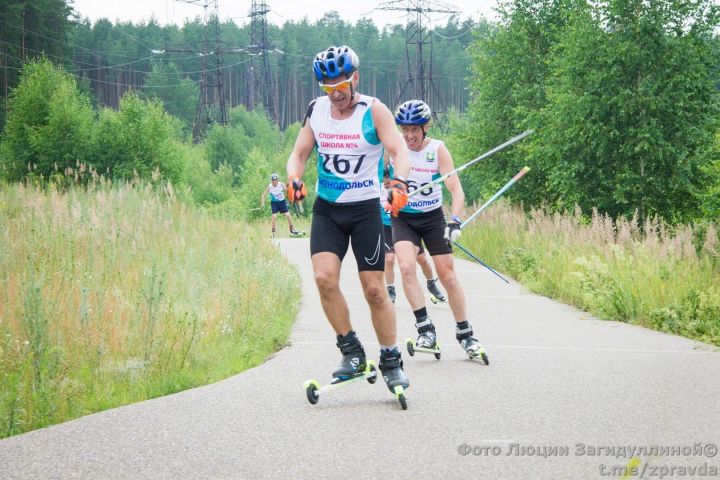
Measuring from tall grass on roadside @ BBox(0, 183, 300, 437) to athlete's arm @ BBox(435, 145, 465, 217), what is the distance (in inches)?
82.5

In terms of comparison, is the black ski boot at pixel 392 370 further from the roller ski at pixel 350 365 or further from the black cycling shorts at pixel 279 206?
the black cycling shorts at pixel 279 206

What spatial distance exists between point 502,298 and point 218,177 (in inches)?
1516

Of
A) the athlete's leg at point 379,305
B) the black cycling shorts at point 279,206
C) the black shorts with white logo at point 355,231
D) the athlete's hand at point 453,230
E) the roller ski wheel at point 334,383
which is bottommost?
the black cycling shorts at point 279,206

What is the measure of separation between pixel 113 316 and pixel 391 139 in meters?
2.87

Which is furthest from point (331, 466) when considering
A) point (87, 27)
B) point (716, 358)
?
point (87, 27)

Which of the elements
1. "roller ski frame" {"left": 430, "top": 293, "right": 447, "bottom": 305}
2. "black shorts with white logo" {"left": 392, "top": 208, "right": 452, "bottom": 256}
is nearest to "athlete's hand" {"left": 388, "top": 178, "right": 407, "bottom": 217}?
"black shorts with white logo" {"left": 392, "top": 208, "right": 452, "bottom": 256}

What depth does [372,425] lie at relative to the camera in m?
5.66

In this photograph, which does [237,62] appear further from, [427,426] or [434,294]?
[427,426]

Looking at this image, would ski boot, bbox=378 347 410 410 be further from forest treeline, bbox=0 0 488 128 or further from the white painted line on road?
forest treeline, bbox=0 0 488 128

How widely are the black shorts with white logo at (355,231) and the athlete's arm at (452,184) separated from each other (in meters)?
2.03

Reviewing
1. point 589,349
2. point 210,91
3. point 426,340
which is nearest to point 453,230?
point 426,340

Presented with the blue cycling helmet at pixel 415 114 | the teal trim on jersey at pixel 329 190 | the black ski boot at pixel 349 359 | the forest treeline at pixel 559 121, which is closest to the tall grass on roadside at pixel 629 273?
the forest treeline at pixel 559 121

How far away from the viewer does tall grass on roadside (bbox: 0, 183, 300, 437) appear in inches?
255

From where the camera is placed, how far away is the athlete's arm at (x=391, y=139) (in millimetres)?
6215
